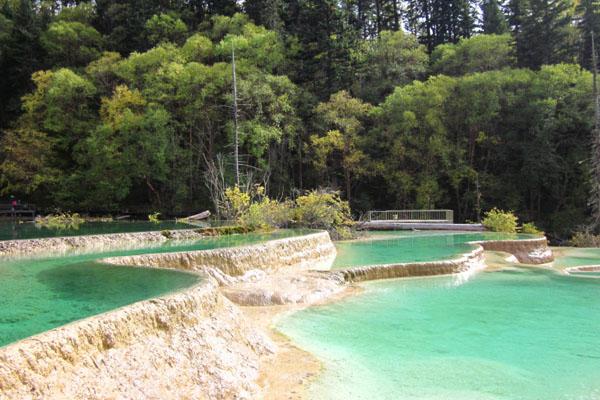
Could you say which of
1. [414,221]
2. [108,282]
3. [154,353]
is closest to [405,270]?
[108,282]

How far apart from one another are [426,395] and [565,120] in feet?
72.0

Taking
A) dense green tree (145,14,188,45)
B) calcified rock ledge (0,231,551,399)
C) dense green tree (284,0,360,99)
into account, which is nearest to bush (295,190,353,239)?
calcified rock ledge (0,231,551,399)

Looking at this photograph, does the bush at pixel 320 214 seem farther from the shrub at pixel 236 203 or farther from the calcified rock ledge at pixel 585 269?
the calcified rock ledge at pixel 585 269

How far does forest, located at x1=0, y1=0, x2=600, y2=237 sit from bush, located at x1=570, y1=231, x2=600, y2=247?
2.85 metres

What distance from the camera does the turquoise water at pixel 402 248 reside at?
12.5 meters

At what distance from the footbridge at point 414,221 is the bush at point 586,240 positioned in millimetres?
3756

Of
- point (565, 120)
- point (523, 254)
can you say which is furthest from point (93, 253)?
point (565, 120)

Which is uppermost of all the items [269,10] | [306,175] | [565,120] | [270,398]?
[269,10]

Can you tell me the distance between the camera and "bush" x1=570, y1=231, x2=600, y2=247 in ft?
63.2

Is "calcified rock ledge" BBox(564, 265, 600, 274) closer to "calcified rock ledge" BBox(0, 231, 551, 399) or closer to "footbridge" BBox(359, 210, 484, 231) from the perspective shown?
"footbridge" BBox(359, 210, 484, 231)

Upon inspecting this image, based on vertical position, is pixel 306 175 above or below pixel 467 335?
above

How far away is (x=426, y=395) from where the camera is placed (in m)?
5.15

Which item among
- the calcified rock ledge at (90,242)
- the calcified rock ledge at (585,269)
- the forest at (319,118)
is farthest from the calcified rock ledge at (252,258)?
the forest at (319,118)

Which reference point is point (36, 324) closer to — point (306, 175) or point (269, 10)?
point (306, 175)
